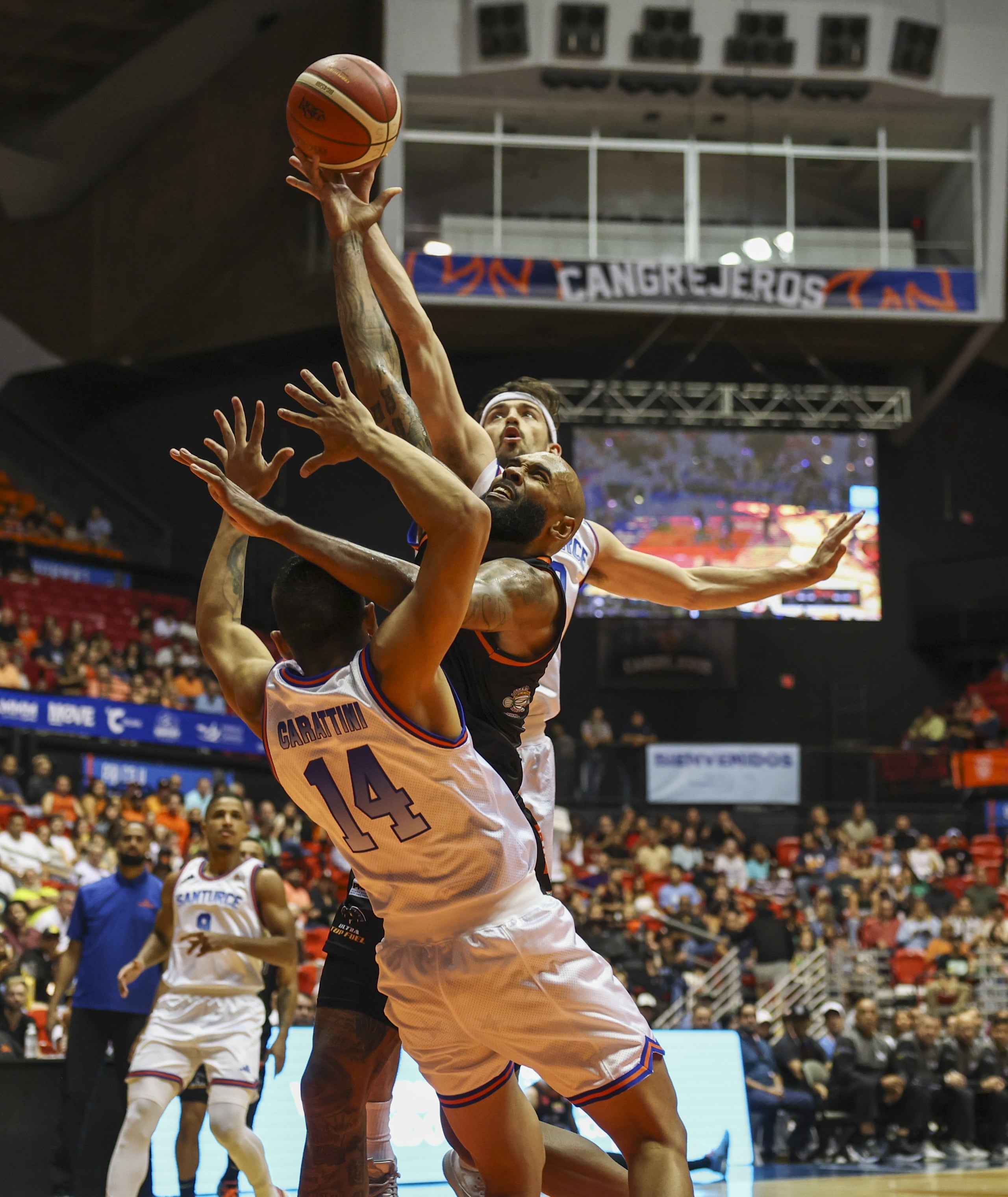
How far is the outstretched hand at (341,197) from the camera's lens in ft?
13.9

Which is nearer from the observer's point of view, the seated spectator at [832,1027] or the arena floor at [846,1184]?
the arena floor at [846,1184]

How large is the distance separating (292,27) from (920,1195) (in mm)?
22907

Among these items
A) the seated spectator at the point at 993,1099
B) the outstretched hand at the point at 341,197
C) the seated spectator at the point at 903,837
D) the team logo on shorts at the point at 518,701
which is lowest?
the seated spectator at the point at 993,1099

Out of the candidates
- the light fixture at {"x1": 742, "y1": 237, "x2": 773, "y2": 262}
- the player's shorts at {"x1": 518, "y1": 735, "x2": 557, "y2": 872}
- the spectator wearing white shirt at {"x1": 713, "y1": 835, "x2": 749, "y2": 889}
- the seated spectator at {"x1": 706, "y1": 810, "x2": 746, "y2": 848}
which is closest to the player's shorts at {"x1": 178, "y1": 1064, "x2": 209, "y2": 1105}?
the player's shorts at {"x1": 518, "y1": 735, "x2": 557, "y2": 872}

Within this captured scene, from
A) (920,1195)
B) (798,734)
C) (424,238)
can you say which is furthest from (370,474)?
(920,1195)

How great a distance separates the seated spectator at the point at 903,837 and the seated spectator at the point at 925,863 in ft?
1.90

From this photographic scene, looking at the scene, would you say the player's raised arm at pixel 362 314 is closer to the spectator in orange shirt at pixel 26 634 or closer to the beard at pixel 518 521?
the beard at pixel 518 521

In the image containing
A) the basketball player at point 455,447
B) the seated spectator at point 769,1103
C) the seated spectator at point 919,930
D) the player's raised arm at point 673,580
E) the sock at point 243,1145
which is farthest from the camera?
the seated spectator at point 919,930

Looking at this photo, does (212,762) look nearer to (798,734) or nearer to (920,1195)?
(798,734)

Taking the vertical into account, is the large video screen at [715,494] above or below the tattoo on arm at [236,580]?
above

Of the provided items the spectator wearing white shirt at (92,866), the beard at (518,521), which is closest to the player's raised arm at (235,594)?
the beard at (518,521)

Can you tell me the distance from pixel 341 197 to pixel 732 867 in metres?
15.7

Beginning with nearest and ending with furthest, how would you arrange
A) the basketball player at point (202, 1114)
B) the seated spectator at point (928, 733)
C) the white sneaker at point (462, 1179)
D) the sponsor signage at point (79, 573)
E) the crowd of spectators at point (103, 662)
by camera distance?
the white sneaker at point (462, 1179) < the basketball player at point (202, 1114) < the crowd of spectators at point (103, 662) < the sponsor signage at point (79, 573) < the seated spectator at point (928, 733)

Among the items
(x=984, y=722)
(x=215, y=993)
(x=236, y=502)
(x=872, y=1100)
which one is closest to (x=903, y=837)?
(x=984, y=722)
